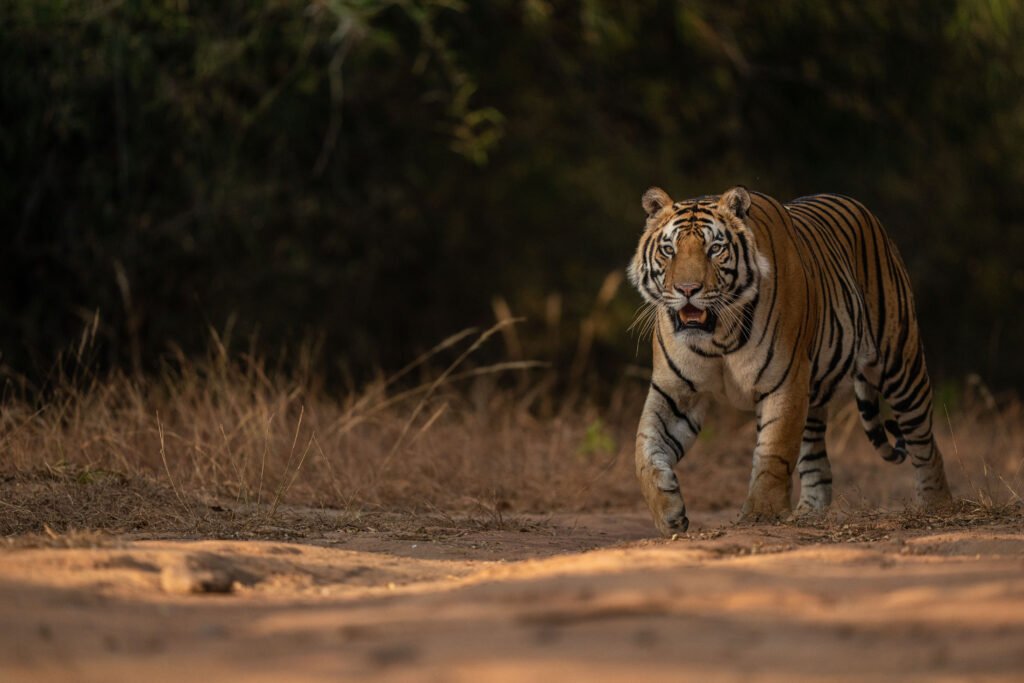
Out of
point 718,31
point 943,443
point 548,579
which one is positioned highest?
point 718,31

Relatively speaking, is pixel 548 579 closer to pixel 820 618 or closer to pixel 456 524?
pixel 820 618

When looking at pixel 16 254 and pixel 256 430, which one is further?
pixel 16 254

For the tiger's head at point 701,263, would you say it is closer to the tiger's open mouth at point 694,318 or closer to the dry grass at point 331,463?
the tiger's open mouth at point 694,318

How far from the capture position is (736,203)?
6141 mm

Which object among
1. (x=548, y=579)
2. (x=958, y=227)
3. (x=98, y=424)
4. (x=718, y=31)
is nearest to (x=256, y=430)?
(x=98, y=424)

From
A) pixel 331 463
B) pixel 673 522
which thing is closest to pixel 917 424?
pixel 673 522

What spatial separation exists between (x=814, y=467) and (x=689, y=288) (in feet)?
4.92

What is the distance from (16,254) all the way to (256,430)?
435 centimetres

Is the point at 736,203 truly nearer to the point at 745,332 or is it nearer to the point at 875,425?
the point at 745,332

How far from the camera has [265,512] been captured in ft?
19.6

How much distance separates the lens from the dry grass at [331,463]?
5.84m

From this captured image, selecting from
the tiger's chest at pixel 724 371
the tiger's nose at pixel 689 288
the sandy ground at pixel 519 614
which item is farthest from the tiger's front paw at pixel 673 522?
the sandy ground at pixel 519 614

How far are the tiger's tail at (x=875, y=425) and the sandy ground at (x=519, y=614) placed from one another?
6.82 feet

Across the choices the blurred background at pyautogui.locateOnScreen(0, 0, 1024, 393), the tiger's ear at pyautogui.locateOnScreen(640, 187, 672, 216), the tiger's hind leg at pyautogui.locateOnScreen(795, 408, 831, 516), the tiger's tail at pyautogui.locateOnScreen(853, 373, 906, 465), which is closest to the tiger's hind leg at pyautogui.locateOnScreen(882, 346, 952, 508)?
the tiger's tail at pyautogui.locateOnScreen(853, 373, 906, 465)
